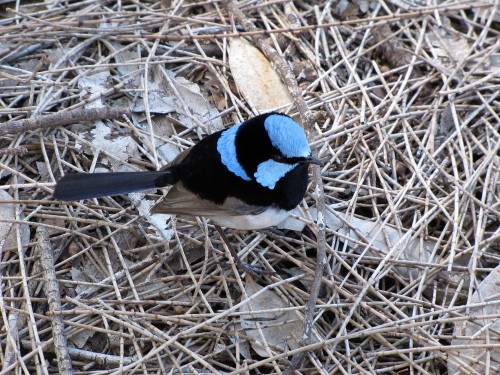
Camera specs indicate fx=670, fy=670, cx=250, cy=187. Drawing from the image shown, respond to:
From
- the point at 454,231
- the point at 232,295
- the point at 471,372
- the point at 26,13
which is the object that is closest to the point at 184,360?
the point at 232,295

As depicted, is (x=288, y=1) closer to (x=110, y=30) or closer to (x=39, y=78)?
(x=110, y=30)

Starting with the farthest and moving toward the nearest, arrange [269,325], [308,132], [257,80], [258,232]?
[257,80]
[308,132]
[258,232]
[269,325]

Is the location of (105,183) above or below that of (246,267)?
above

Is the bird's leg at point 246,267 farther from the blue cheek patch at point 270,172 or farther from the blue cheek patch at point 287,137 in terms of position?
the blue cheek patch at point 287,137

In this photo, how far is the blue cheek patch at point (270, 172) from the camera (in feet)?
10.3

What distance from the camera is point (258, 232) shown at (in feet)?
11.6

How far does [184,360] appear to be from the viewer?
300 cm

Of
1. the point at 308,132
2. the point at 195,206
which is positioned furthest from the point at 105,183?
the point at 308,132

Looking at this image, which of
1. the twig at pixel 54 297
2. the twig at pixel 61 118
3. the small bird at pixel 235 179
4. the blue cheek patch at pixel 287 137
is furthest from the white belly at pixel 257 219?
the twig at pixel 61 118

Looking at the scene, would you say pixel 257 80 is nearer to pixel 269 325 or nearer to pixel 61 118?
pixel 61 118

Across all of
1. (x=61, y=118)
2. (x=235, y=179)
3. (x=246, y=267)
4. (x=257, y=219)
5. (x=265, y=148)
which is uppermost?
(x=265, y=148)

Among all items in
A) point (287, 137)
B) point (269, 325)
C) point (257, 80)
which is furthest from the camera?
point (257, 80)

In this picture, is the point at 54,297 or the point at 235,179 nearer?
the point at 54,297

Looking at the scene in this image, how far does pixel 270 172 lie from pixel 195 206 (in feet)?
1.35
